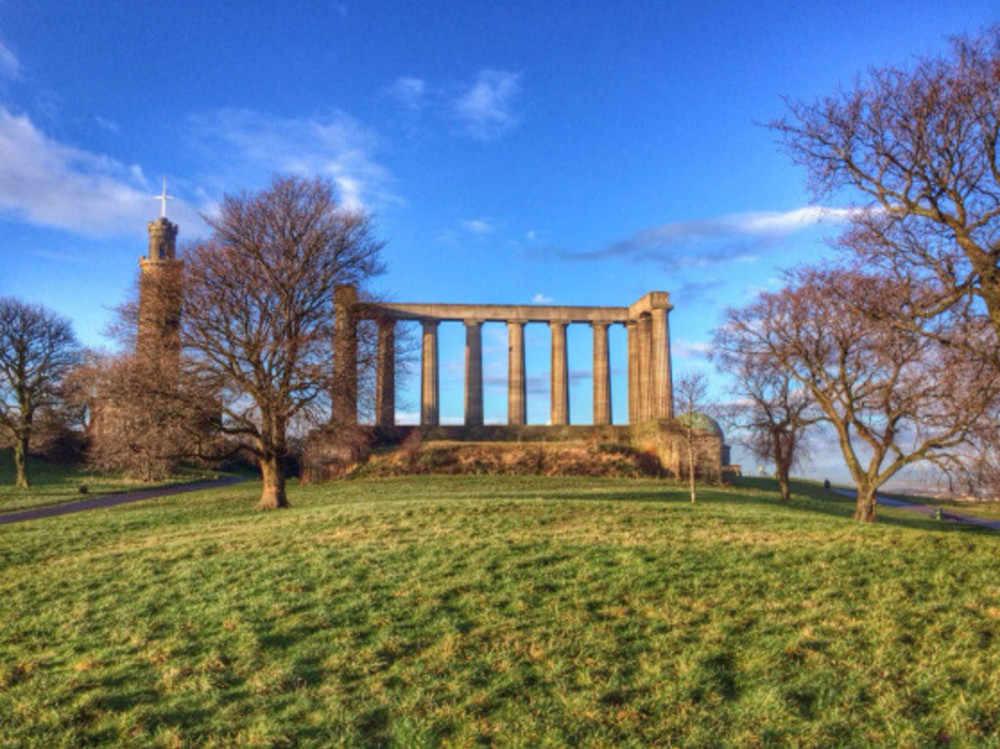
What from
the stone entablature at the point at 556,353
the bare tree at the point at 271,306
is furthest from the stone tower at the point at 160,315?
the stone entablature at the point at 556,353

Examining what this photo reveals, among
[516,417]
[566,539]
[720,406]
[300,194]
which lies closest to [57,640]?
[566,539]

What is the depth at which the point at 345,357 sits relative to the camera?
1003 inches

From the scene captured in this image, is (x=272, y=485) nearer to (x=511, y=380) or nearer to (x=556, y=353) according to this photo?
(x=511, y=380)

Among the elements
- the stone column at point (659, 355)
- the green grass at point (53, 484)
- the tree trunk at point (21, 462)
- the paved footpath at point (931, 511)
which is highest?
the stone column at point (659, 355)

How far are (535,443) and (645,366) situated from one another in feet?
41.8

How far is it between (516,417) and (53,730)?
49.9m

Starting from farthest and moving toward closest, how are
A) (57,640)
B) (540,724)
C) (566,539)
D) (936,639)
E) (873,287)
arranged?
(873,287)
(566,539)
(57,640)
(936,639)
(540,724)

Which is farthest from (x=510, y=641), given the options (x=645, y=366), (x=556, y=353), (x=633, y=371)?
(x=633, y=371)

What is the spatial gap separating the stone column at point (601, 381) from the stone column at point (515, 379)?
593 centimetres

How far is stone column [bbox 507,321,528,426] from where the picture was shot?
56.8 meters

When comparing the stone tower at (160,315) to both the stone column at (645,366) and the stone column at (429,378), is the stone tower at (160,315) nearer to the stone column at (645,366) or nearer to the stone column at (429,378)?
the stone column at (429,378)

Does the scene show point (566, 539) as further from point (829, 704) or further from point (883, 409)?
point (883, 409)

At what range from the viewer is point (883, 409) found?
19.8m

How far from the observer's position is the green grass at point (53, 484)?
1325 inches
